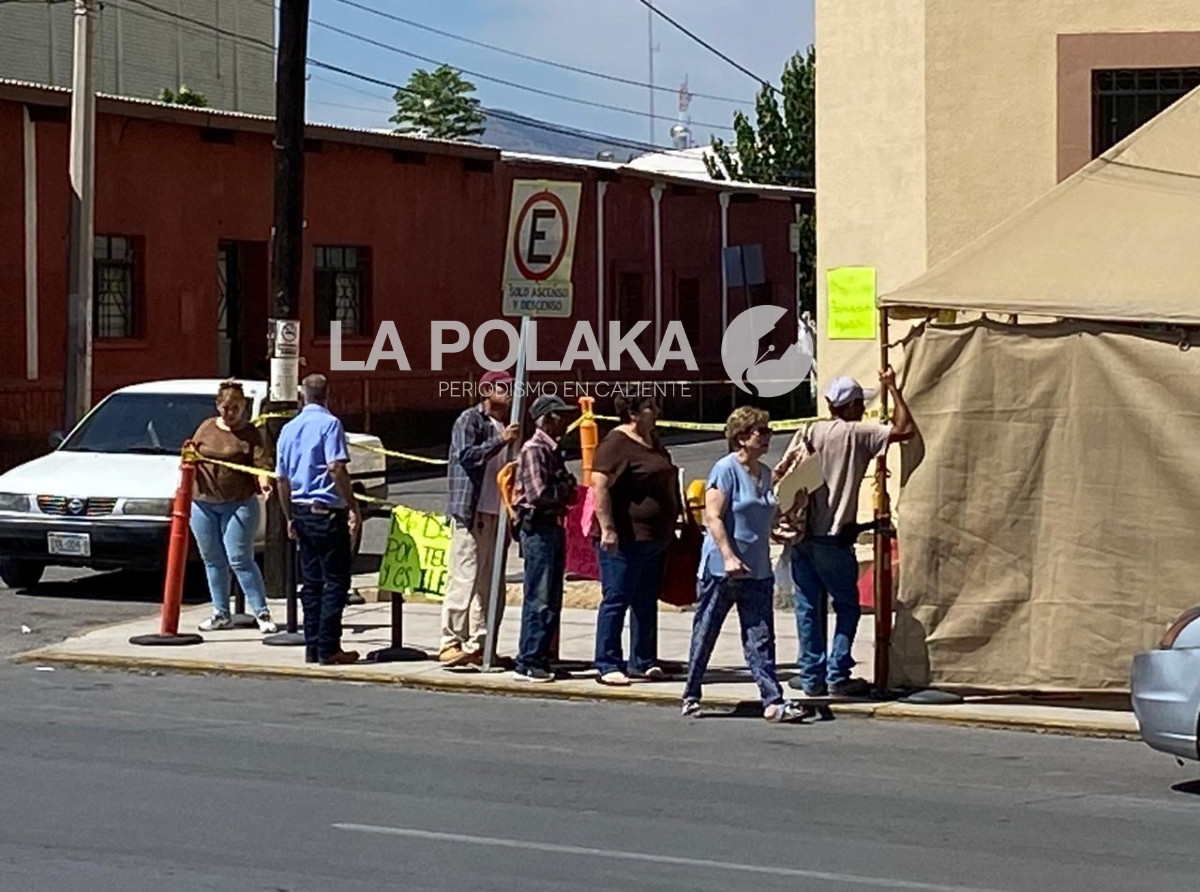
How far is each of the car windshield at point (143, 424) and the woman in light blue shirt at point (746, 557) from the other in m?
6.69

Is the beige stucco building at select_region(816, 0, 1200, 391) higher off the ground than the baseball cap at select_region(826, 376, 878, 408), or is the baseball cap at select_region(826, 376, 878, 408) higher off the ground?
the beige stucco building at select_region(816, 0, 1200, 391)

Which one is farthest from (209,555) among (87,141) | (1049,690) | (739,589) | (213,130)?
(213,130)

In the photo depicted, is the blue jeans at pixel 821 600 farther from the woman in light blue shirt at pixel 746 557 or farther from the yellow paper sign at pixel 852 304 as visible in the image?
the yellow paper sign at pixel 852 304

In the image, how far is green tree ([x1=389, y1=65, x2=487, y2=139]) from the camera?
323 ft

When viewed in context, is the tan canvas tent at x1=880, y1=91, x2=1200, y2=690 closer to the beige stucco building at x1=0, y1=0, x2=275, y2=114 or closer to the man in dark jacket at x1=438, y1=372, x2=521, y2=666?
the man in dark jacket at x1=438, y1=372, x2=521, y2=666

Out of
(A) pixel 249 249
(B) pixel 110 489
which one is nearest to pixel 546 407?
Answer: (B) pixel 110 489

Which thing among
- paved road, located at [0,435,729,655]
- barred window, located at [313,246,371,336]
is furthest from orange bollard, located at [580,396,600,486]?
barred window, located at [313,246,371,336]

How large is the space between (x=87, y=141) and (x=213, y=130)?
19.1ft

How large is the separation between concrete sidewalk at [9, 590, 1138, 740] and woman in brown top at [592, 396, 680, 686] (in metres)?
0.39

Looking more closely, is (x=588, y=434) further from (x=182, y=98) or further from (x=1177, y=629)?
(x=182, y=98)

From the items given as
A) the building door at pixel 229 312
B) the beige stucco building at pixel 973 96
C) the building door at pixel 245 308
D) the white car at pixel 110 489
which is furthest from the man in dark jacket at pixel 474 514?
the building door at pixel 245 308

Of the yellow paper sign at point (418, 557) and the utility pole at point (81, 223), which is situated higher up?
the utility pole at point (81, 223)

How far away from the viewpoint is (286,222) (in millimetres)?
16828

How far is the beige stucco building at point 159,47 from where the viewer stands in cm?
5697
